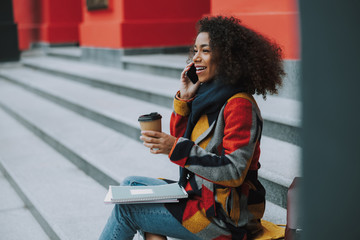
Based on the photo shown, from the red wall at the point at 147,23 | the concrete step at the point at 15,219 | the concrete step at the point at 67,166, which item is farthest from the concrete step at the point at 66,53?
the concrete step at the point at 15,219

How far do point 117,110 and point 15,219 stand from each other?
5.74ft

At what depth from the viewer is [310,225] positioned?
0.72 m

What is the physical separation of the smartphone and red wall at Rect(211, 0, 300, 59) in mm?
1726

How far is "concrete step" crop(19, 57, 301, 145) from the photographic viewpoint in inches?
123

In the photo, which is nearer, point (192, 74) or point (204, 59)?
point (204, 59)

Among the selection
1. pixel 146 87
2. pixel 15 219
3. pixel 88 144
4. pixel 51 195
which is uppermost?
pixel 146 87

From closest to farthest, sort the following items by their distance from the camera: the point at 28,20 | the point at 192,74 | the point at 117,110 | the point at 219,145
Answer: the point at 219,145
the point at 192,74
the point at 117,110
the point at 28,20

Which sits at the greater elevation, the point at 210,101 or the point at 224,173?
the point at 210,101

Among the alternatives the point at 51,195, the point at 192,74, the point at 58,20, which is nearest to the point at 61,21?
the point at 58,20

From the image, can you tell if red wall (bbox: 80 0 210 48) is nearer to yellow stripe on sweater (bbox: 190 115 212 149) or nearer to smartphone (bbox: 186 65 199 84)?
smartphone (bbox: 186 65 199 84)

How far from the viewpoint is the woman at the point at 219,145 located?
1660mm

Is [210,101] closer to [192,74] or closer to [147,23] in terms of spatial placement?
[192,74]

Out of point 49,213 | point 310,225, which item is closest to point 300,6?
point 310,225

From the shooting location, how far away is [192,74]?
2016mm
